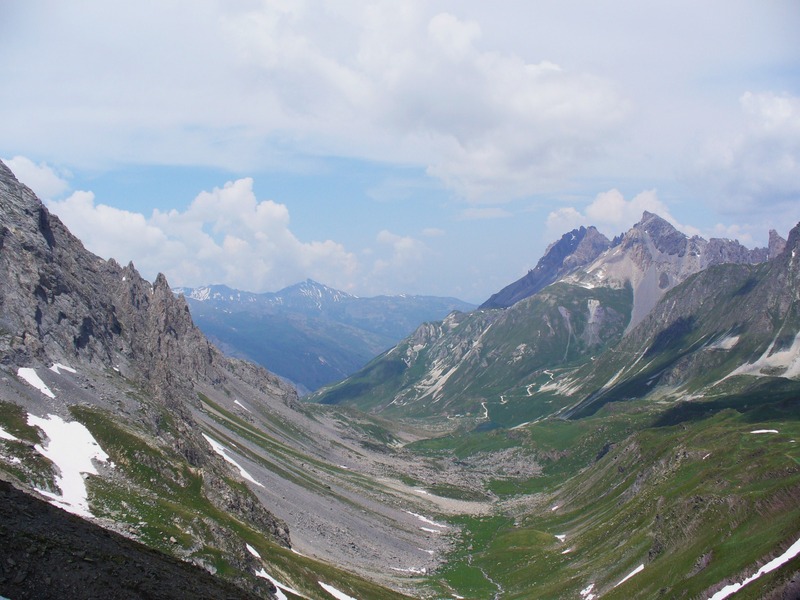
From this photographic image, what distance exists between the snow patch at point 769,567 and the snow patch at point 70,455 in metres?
59.0

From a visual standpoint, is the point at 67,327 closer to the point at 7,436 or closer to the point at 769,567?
the point at 7,436

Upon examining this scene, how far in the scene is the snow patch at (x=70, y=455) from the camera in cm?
6756

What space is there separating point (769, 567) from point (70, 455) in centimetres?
7599

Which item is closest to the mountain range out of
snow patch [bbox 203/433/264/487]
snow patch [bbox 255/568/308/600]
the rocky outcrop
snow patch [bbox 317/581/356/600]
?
the rocky outcrop

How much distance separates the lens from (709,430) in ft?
467

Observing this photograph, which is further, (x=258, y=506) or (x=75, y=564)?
(x=258, y=506)

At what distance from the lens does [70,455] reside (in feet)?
269

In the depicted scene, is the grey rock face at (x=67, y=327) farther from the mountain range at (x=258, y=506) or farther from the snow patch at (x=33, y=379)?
the snow patch at (x=33, y=379)

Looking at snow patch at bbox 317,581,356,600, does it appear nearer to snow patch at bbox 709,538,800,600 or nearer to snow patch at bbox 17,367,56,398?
snow patch at bbox 709,538,800,600

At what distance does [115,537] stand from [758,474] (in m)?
77.5

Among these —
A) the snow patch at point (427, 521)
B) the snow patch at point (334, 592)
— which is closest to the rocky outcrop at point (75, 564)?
the snow patch at point (334, 592)

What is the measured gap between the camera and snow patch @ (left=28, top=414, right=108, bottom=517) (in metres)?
67.6

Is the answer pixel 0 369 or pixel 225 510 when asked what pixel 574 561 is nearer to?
pixel 225 510

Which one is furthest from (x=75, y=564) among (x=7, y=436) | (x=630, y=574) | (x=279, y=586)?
(x=630, y=574)
